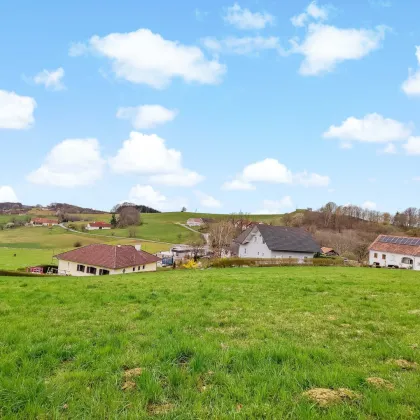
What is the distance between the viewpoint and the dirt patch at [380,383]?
4835 mm

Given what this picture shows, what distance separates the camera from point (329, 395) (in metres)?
4.48

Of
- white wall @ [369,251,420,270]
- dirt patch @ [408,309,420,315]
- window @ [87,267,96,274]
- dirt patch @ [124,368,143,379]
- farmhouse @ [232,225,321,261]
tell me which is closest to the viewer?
dirt patch @ [124,368,143,379]

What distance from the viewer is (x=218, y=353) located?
6035 millimetres

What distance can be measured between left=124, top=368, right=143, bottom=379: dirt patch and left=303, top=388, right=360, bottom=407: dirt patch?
8.13ft

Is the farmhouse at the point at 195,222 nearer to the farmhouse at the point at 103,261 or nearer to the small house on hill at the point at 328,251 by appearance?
the small house on hill at the point at 328,251

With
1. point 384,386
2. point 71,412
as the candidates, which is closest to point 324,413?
point 384,386

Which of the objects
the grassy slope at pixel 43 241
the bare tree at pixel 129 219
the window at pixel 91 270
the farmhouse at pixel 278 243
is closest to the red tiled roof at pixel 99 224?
the bare tree at pixel 129 219

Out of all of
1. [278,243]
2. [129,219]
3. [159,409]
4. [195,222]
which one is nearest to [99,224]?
[129,219]

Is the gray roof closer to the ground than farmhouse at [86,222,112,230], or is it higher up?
closer to the ground

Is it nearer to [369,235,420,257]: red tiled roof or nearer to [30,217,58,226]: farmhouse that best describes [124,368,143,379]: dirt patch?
[369,235,420,257]: red tiled roof

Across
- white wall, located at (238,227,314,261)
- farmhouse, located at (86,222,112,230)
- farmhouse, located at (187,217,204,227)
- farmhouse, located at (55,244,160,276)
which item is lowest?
farmhouse, located at (55,244,160,276)

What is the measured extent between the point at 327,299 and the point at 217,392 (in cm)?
939

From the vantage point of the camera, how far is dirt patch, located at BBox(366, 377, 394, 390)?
15.9 feet

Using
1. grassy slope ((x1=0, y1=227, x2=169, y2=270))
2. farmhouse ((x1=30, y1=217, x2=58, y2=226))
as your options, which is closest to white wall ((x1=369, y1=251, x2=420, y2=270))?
grassy slope ((x1=0, y1=227, x2=169, y2=270))
